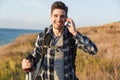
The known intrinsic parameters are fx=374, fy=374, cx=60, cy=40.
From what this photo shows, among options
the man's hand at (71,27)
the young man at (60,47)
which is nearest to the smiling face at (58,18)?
the young man at (60,47)

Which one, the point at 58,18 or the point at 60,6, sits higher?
the point at 60,6

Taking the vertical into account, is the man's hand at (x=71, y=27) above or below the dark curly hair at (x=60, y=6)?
below

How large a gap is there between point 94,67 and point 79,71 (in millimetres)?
589

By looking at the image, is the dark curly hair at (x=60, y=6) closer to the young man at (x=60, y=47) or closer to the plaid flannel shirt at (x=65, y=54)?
the young man at (x=60, y=47)

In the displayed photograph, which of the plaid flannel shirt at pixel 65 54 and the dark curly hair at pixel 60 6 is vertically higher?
the dark curly hair at pixel 60 6

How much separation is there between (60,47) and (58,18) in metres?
0.32

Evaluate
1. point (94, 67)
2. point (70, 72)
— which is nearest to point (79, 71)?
point (94, 67)

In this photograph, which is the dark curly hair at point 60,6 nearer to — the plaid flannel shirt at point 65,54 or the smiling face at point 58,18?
the smiling face at point 58,18

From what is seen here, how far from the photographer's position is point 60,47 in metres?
4.09

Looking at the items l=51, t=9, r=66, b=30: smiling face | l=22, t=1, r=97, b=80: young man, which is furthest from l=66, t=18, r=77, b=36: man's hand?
l=51, t=9, r=66, b=30: smiling face

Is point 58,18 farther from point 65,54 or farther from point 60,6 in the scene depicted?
point 65,54

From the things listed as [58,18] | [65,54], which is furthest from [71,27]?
[65,54]

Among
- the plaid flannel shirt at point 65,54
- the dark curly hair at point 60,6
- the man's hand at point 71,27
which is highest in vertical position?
the dark curly hair at point 60,6

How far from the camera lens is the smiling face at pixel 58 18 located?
408cm
